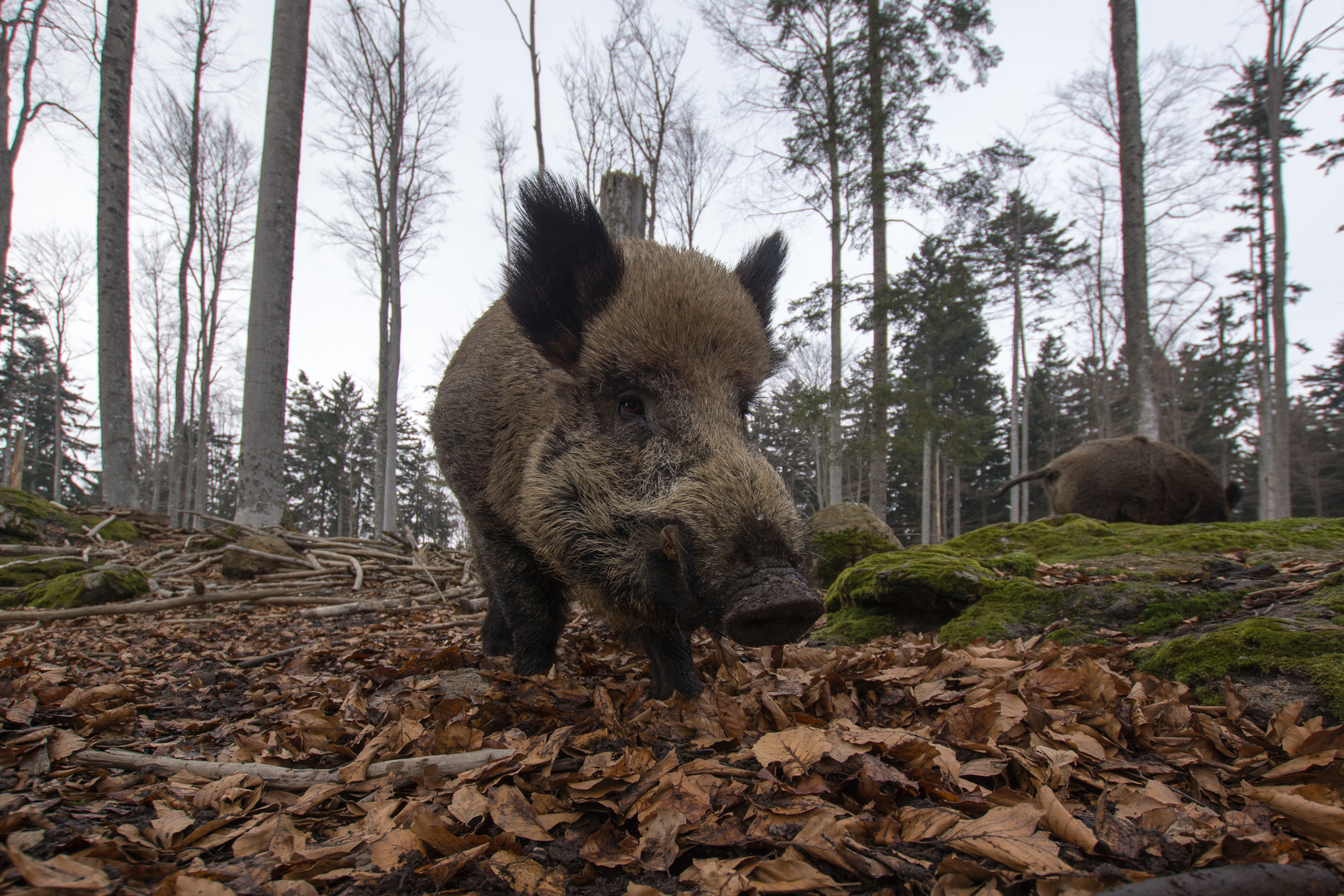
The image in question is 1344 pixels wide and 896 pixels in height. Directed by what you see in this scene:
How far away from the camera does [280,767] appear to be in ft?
6.47

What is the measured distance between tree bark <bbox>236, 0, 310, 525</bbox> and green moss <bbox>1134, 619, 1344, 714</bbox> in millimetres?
9127

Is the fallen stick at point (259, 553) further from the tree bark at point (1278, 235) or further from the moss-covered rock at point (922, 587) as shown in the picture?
the tree bark at point (1278, 235)

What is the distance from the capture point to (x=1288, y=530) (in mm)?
4281

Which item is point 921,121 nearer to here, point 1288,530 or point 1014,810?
point 1288,530

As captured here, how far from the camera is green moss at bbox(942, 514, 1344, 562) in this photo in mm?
4051

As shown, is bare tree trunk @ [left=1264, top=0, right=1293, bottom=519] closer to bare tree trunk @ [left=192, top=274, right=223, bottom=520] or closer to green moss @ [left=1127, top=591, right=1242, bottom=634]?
green moss @ [left=1127, top=591, right=1242, bottom=634]

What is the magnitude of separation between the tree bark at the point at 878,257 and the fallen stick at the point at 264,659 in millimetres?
12193

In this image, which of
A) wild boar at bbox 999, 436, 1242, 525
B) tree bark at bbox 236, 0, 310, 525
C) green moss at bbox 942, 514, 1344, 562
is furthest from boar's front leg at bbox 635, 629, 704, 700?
wild boar at bbox 999, 436, 1242, 525

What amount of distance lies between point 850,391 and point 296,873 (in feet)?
46.9

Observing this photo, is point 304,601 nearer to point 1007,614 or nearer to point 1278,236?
point 1007,614

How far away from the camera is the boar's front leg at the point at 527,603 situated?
3.28m

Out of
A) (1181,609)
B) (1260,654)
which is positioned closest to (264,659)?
(1260,654)

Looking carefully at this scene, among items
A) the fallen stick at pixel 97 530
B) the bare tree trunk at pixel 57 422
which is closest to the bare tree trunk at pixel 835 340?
the fallen stick at pixel 97 530

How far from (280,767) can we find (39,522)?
9.68 meters
